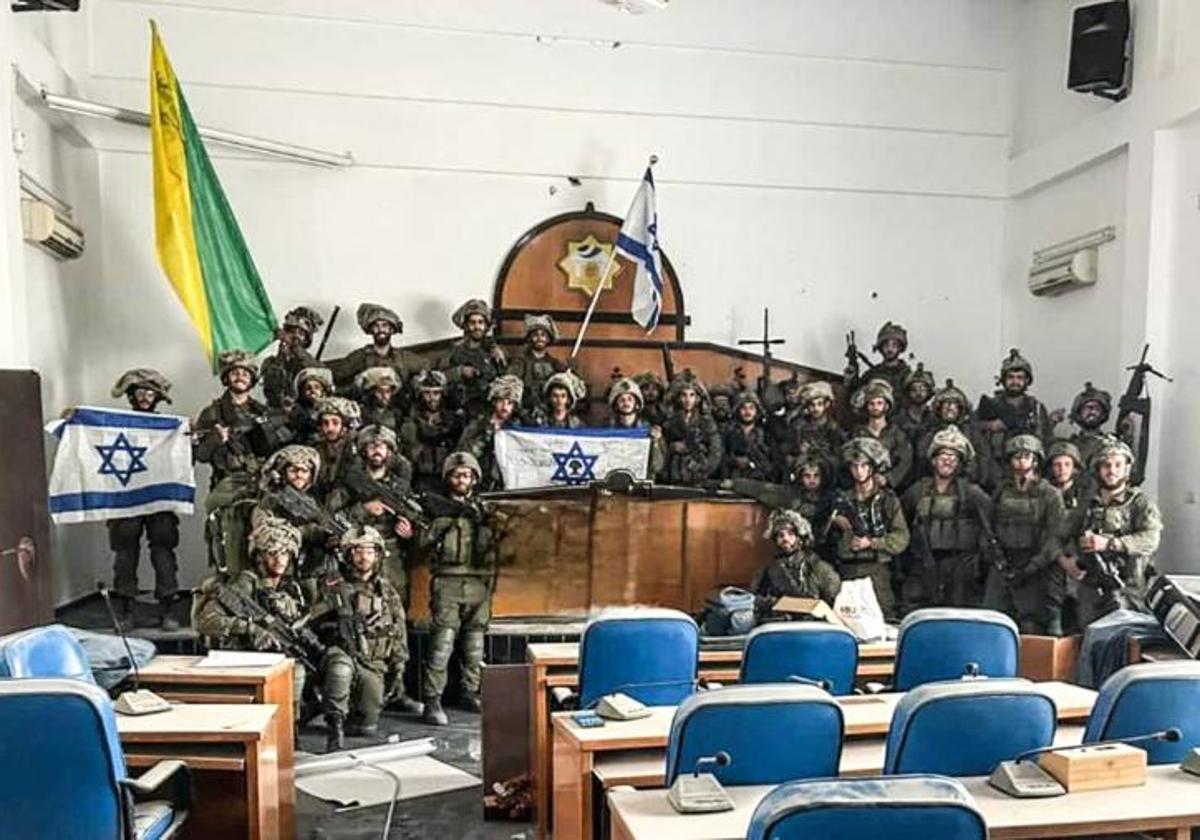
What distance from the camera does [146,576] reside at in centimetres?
684

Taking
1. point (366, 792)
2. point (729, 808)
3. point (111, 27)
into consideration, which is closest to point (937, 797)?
point (729, 808)

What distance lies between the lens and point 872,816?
1.61m

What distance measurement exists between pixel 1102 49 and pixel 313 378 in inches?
226

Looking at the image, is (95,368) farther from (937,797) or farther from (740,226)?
(937,797)

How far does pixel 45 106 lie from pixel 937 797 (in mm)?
6463

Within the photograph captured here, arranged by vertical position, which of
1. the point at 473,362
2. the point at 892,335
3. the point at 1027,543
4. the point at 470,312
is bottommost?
the point at 1027,543

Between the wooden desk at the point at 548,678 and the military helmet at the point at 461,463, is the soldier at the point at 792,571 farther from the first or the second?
the military helmet at the point at 461,463

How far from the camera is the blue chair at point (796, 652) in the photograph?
10.6 feet

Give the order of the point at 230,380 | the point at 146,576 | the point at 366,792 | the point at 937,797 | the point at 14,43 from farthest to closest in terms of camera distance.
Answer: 1. the point at 146,576
2. the point at 230,380
3. the point at 14,43
4. the point at 366,792
5. the point at 937,797

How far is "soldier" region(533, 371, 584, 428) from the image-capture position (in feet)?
20.8

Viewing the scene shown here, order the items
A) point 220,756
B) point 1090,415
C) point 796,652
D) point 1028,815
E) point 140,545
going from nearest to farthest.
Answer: point 1028,815, point 220,756, point 796,652, point 140,545, point 1090,415

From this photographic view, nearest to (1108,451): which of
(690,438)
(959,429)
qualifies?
(959,429)

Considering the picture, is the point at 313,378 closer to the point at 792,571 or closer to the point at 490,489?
the point at 490,489

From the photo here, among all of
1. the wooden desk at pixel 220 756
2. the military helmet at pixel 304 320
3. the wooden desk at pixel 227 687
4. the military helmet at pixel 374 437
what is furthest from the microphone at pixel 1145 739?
the military helmet at pixel 304 320
